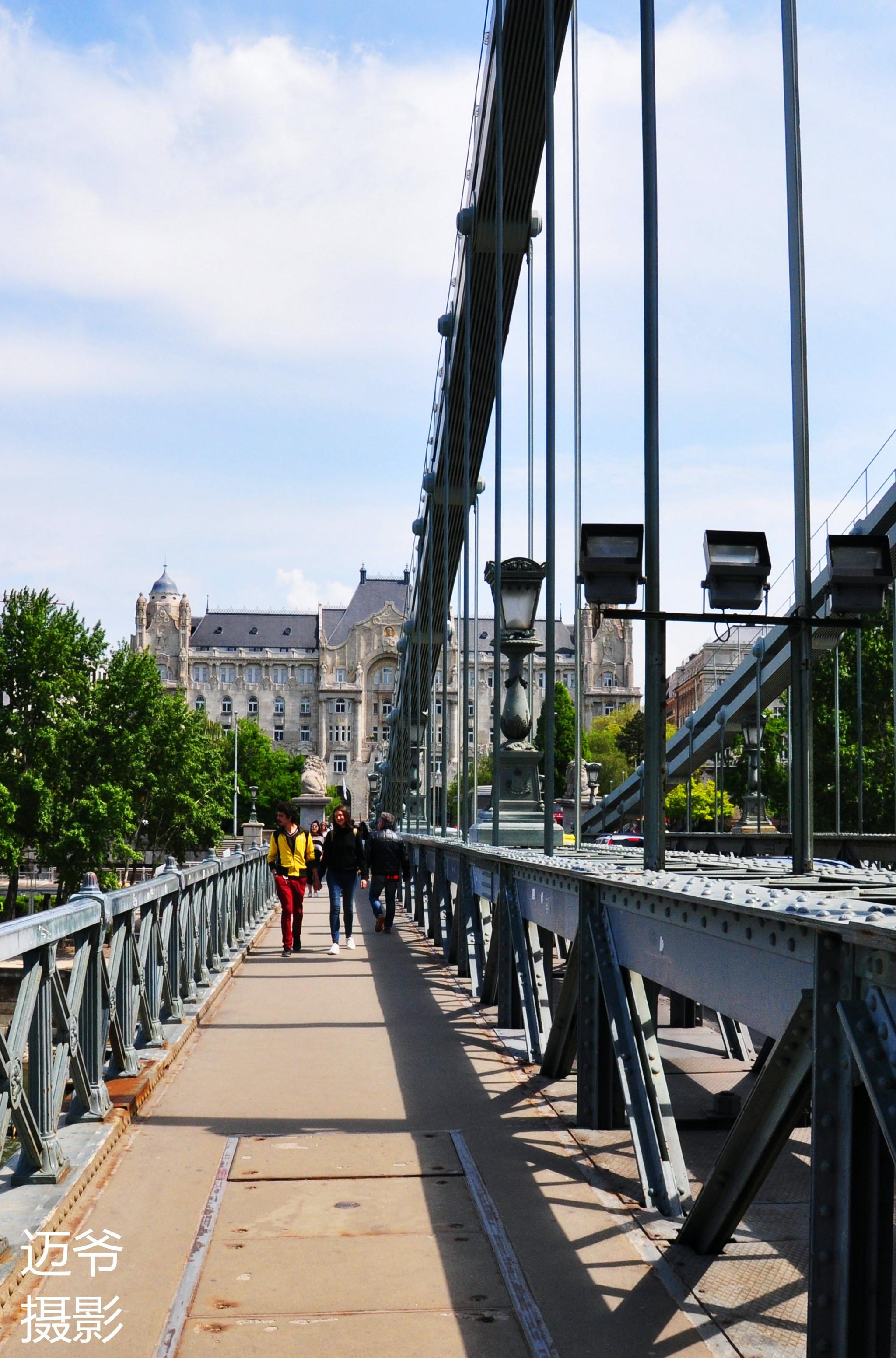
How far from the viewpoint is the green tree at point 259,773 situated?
108m

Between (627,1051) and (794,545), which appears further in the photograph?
(794,545)

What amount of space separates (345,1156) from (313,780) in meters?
30.5

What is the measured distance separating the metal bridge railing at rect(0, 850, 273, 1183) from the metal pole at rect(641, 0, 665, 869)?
2.29 meters

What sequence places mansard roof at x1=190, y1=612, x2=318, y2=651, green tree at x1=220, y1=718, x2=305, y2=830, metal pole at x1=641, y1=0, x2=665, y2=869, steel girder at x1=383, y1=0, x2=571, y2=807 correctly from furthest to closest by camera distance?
mansard roof at x1=190, y1=612, x2=318, y2=651 < green tree at x1=220, y1=718, x2=305, y2=830 < steel girder at x1=383, y1=0, x2=571, y2=807 < metal pole at x1=641, y1=0, x2=665, y2=869

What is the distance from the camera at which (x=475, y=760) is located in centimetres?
1973

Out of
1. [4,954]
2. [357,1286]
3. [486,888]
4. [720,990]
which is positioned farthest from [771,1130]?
[486,888]

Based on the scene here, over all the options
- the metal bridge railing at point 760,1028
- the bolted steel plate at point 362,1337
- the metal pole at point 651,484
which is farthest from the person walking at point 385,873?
the bolted steel plate at point 362,1337

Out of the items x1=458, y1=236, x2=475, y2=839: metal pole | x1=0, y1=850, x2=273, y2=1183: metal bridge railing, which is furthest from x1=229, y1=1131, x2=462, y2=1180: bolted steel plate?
x1=458, y1=236, x2=475, y2=839: metal pole

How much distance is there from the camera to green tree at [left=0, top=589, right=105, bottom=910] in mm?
46750

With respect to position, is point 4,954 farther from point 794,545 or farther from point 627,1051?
point 794,545

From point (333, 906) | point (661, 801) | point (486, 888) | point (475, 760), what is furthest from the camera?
point (475, 760)

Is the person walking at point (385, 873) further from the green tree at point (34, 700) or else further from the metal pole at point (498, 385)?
the green tree at point (34, 700)

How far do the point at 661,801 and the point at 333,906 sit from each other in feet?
28.6

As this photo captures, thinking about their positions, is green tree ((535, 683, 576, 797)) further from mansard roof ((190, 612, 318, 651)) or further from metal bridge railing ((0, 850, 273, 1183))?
metal bridge railing ((0, 850, 273, 1183))
